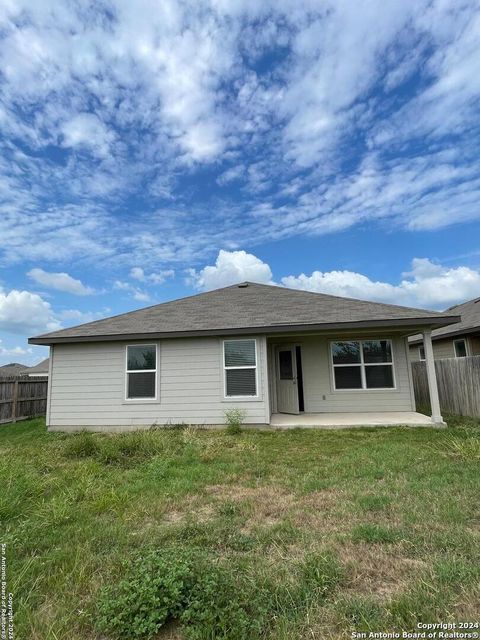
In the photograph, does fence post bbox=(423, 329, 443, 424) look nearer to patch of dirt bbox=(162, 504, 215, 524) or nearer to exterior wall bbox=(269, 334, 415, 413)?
exterior wall bbox=(269, 334, 415, 413)

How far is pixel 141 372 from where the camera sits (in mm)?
10375

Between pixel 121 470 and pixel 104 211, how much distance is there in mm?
11301

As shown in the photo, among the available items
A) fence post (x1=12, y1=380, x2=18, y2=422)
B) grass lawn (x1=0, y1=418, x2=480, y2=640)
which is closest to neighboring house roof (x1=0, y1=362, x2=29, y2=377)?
fence post (x1=12, y1=380, x2=18, y2=422)

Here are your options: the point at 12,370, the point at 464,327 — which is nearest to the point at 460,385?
the point at 464,327

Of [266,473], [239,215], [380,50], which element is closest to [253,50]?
[380,50]

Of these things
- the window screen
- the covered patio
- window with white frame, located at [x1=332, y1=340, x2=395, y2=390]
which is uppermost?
the window screen

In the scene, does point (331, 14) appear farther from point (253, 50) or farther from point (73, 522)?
point (73, 522)

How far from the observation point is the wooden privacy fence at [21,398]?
12274mm

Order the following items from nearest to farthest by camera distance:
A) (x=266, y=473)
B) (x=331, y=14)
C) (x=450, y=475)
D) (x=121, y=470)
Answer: (x=450, y=475)
(x=266, y=473)
(x=121, y=470)
(x=331, y=14)

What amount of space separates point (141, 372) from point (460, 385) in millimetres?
9288

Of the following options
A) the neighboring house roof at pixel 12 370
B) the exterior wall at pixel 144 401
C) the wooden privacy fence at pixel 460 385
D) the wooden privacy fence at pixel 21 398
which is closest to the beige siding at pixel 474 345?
the wooden privacy fence at pixel 460 385

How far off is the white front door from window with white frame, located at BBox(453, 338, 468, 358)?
7.65 meters

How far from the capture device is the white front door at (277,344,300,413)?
1112cm

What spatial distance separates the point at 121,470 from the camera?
5660 mm
